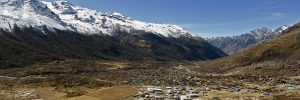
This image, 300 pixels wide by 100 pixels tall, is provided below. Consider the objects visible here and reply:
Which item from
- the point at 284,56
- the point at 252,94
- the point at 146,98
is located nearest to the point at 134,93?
the point at 146,98

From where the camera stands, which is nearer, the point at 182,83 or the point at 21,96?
the point at 21,96

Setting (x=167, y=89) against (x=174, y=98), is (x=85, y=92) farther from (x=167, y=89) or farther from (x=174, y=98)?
(x=174, y=98)

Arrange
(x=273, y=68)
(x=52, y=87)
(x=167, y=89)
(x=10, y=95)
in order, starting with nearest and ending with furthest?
(x=167, y=89) → (x=10, y=95) → (x=52, y=87) → (x=273, y=68)

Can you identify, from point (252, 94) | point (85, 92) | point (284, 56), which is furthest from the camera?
point (284, 56)

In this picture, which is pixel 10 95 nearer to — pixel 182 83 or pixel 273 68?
pixel 182 83

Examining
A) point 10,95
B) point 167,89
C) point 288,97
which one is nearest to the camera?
point 288,97

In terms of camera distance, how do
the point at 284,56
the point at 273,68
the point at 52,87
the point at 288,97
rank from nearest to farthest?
1. the point at 288,97
2. the point at 52,87
3. the point at 273,68
4. the point at 284,56

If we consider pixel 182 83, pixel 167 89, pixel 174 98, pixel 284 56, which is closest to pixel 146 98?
pixel 174 98

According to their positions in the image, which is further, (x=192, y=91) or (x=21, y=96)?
(x=21, y=96)

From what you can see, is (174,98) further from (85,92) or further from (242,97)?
(85,92)
